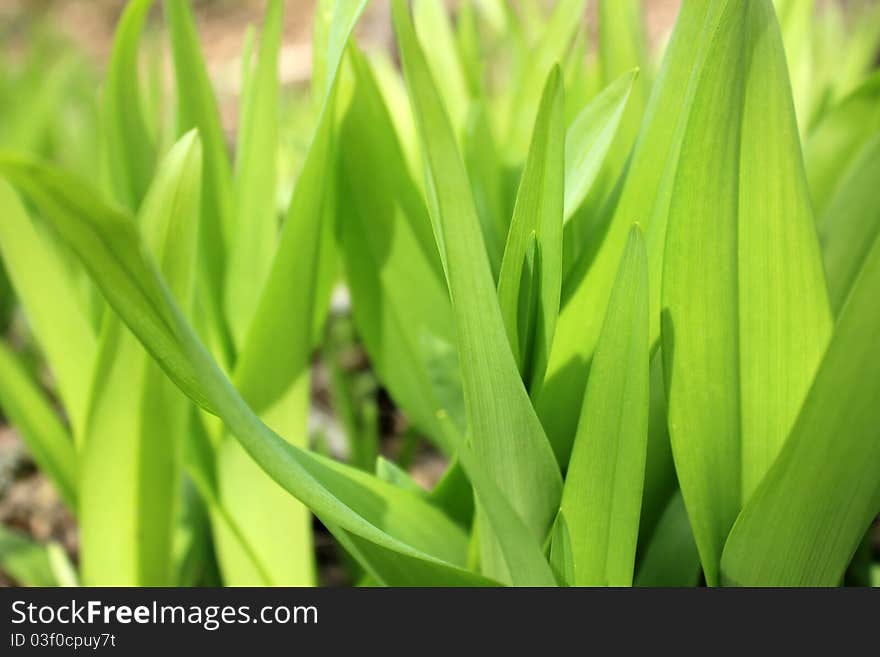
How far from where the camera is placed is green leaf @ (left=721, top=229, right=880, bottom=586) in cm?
38

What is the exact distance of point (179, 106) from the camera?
0.64m

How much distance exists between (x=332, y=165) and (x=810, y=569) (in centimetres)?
42

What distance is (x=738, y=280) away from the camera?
45 centimetres

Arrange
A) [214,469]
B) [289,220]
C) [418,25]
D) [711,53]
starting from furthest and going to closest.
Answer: [418,25] → [214,469] → [289,220] → [711,53]

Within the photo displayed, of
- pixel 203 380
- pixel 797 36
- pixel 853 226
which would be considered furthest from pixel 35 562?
pixel 797 36

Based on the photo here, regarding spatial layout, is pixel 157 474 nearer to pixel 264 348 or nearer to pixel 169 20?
pixel 264 348

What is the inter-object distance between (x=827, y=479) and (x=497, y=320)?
0.19m

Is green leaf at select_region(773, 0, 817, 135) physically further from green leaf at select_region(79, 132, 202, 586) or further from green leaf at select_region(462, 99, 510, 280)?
green leaf at select_region(79, 132, 202, 586)

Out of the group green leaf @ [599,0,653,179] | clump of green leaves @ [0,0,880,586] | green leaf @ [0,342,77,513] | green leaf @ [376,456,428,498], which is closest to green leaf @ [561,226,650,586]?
clump of green leaves @ [0,0,880,586]

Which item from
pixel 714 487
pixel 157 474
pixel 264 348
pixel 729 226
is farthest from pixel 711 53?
pixel 157 474

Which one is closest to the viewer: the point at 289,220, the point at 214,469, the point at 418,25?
the point at 289,220

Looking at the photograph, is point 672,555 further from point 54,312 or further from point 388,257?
point 54,312

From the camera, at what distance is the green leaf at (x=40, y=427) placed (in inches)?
28.2

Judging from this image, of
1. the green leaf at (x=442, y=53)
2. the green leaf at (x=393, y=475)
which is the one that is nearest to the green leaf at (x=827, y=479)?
the green leaf at (x=393, y=475)
